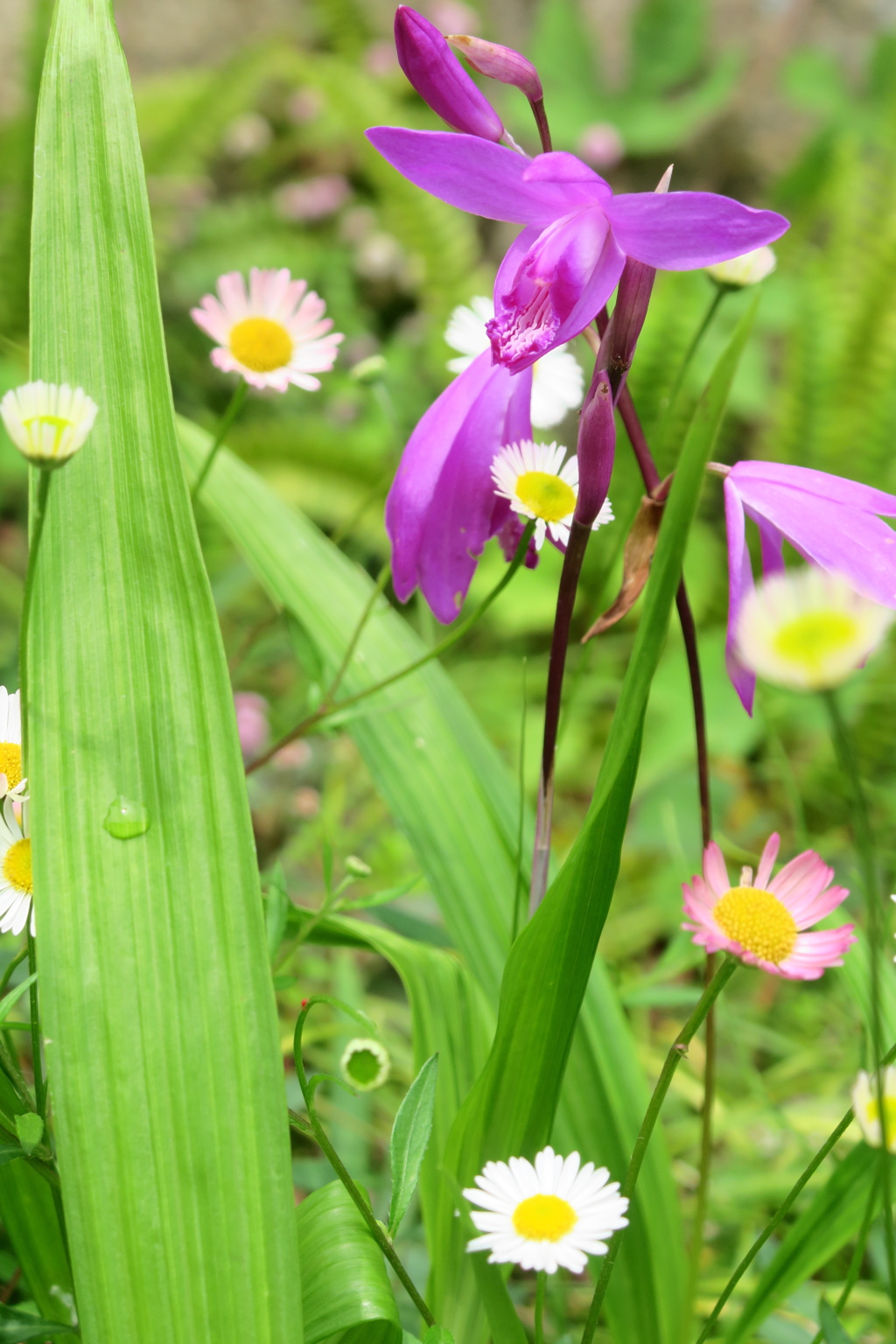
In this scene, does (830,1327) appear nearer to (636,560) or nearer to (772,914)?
(772,914)

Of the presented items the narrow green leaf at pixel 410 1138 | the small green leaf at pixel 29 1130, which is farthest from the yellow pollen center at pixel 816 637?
the small green leaf at pixel 29 1130

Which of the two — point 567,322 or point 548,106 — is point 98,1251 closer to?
point 567,322

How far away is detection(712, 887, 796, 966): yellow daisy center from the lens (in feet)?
1.28

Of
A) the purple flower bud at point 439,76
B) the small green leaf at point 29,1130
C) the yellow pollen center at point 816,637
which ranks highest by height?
the purple flower bud at point 439,76

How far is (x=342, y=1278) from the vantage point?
46 centimetres

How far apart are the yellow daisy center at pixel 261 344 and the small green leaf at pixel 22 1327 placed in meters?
0.50

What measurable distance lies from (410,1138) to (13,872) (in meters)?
0.23

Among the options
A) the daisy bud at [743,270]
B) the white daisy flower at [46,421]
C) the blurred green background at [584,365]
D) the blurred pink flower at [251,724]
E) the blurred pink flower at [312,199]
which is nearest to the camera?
the white daisy flower at [46,421]

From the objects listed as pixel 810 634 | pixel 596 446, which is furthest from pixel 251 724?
pixel 810 634

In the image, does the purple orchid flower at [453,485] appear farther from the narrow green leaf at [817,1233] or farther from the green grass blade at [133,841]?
the narrow green leaf at [817,1233]

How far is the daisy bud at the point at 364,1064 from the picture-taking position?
0.49 metres

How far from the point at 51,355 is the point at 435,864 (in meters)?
0.39

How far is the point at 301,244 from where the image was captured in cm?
239

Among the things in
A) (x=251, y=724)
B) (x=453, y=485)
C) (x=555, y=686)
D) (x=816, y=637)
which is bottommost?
(x=816, y=637)
